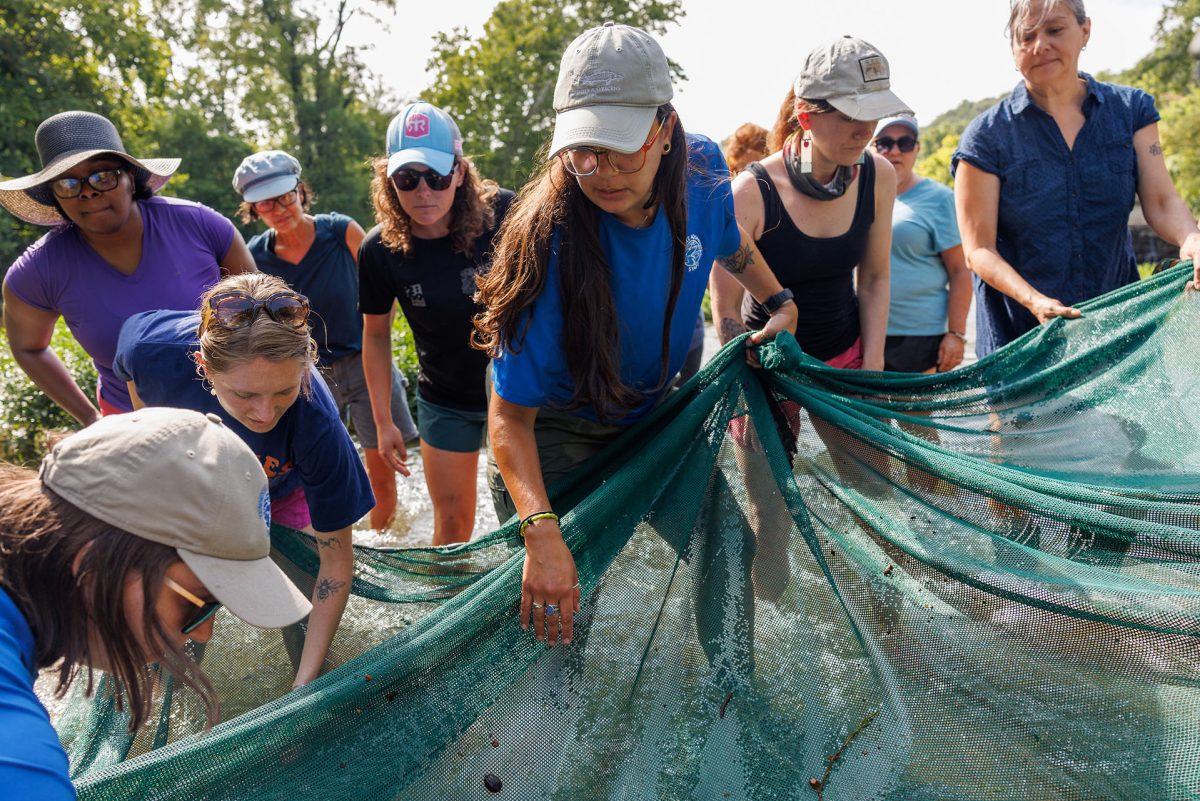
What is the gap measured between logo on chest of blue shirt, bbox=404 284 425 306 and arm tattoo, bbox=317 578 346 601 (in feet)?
4.78

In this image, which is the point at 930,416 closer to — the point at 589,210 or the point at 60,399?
the point at 589,210

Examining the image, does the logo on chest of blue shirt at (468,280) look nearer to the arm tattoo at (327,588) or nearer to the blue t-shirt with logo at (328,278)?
the blue t-shirt with logo at (328,278)

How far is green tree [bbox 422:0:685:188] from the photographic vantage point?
3045cm

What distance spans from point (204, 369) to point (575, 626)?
117 cm

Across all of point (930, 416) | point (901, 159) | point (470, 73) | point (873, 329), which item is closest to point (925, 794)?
point (930, 416)

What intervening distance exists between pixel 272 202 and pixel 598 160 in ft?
9.94

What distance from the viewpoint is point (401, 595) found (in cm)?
247

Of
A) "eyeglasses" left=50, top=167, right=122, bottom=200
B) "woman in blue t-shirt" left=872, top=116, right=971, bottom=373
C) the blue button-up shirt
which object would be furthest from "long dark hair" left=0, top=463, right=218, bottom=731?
"woman in blue t-shirt" left=872, top=116, right=971, bottom=373

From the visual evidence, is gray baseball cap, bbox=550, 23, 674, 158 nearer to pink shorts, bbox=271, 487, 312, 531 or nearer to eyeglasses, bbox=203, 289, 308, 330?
eyeglasses, bbox=203, 289, 308, 330

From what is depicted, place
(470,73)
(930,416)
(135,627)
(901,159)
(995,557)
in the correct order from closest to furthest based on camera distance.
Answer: (135,627) < (995,557) < (930,416) < (901,159) < (470,73)

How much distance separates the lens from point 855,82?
9.42 feet

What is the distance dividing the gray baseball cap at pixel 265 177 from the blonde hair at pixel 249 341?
242 cm

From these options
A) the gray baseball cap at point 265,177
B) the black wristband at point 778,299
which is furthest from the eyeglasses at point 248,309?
the gray baseball cap at point 265,177

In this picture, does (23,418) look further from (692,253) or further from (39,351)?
(692,253)
